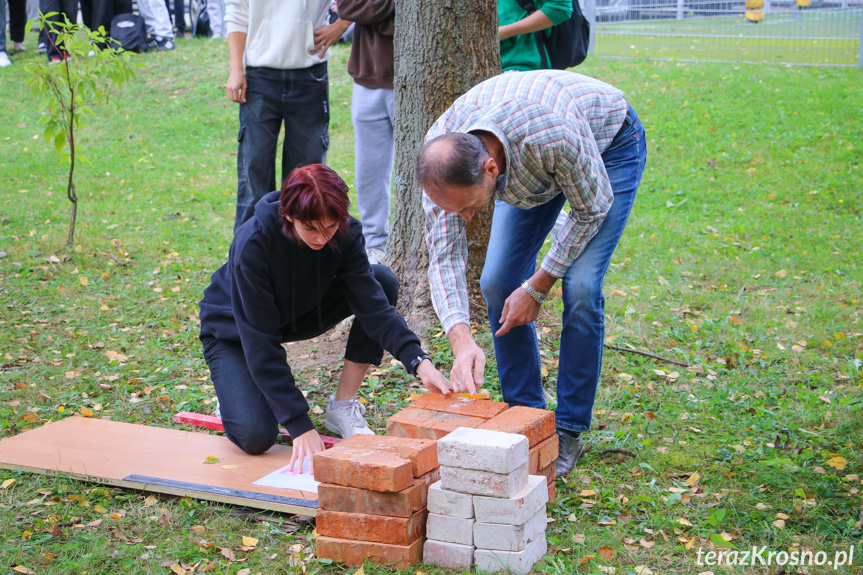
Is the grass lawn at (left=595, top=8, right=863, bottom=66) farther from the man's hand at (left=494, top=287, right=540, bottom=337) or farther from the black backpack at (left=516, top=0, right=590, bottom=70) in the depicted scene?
the man's hand at (left=494, top=287, right=540, bottom=337)

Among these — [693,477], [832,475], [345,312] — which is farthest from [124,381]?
[832,475]

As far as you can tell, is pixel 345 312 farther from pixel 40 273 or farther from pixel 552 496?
pixel 40 273

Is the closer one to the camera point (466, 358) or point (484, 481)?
point (484, 481)

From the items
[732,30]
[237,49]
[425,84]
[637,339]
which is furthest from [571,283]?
[732,30]

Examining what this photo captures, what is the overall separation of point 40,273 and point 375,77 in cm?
286

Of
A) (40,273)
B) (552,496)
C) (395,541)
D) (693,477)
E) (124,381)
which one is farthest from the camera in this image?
(40,273)

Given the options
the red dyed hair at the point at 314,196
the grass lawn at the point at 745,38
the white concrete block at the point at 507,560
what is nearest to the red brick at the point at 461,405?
the white concrete block at the point at 507,560

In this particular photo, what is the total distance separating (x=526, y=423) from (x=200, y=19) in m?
13.7

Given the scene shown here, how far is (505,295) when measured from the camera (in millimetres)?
3096

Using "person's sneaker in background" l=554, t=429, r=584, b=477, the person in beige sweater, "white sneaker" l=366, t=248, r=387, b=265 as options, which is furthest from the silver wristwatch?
the person in beige sweater

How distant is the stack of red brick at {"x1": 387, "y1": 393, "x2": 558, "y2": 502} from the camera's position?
2.70m

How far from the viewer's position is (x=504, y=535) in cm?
239

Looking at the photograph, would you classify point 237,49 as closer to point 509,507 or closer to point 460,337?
point 460,337

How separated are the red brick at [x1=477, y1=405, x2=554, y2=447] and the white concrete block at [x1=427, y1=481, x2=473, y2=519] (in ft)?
0.90
